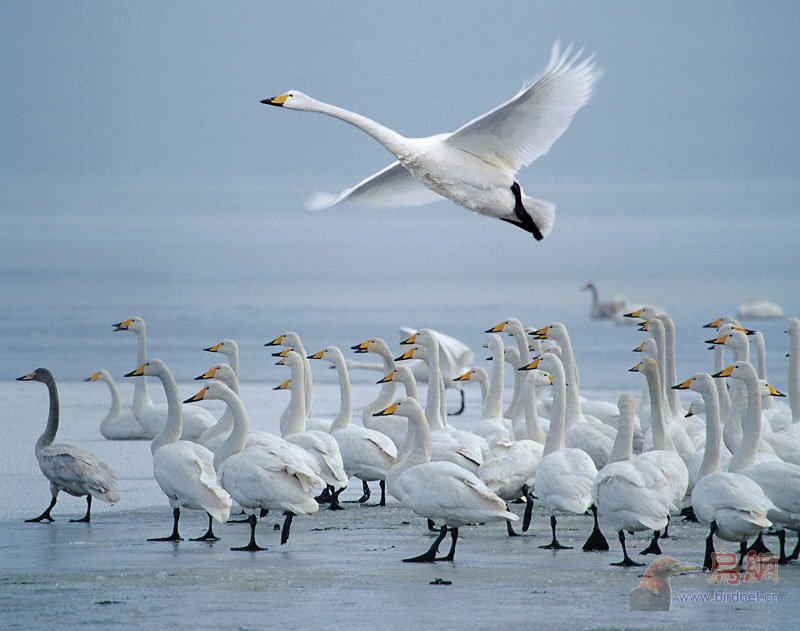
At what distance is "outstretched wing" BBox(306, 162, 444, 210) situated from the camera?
10.0 metres

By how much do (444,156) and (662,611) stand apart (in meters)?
3.51

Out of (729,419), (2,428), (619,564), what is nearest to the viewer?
(619,564)

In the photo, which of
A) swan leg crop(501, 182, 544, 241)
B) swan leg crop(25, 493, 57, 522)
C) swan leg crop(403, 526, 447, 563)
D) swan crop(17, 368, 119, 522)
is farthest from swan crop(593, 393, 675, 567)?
swan leg crop(25, 493, 57, 522)

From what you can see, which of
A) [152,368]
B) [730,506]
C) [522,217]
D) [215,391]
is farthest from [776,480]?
[152,368]

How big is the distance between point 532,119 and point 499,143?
300 mm

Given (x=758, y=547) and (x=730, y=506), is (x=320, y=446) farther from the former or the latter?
(x=730, y=506)

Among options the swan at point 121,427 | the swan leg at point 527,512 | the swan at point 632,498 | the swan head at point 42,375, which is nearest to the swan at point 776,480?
the swan at point 632,498

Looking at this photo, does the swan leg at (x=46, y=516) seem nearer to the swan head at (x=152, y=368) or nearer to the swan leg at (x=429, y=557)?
the swan head at (x=152, y=368)

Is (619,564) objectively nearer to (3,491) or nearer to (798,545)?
(798,545)

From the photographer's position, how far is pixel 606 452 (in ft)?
32.2

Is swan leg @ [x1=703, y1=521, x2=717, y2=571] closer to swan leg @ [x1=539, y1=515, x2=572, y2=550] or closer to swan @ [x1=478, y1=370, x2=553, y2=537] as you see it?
swan leg @ [x1=539, y1=515, x2=572, y2=550]

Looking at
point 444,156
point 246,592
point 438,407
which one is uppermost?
point 444,156

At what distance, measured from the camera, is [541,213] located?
29.8ft

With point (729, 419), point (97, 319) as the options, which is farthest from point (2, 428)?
Answer: point (97, 319)
